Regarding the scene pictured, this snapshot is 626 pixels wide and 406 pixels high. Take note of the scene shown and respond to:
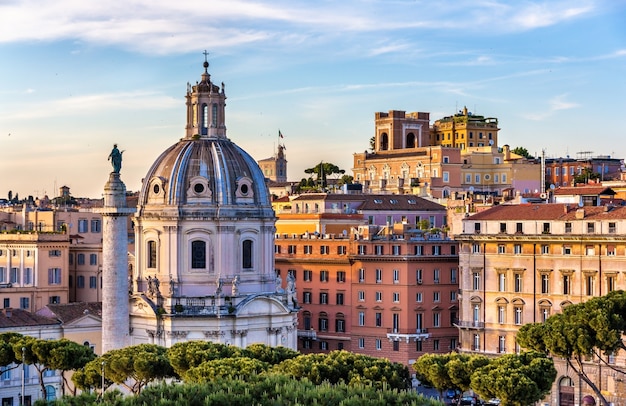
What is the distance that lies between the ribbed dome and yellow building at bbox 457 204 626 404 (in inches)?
523

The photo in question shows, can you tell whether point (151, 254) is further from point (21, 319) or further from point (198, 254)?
point (21, 319)

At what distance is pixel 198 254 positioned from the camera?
276 ft

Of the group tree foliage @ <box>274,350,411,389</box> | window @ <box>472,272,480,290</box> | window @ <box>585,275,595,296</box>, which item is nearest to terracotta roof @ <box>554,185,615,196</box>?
window @ <box>472,272,480,290</box>

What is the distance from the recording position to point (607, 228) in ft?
267

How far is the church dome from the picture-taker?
277ft

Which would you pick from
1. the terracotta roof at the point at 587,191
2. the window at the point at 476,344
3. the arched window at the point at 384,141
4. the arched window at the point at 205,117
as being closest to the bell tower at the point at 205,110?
the arched window at the point at 205,117

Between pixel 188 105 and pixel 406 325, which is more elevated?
pixel 188 105

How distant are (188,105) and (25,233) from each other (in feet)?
45.4

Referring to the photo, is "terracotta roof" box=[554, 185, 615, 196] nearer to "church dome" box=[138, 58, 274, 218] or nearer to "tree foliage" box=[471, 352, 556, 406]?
"church dome" box=[138, 58, 274, 218]

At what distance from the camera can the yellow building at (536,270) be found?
8081cm

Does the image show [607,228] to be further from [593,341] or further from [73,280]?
[73,280]

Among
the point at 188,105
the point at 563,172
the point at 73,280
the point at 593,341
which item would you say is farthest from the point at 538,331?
the point at 563,172

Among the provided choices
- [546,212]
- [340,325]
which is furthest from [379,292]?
[546,212]

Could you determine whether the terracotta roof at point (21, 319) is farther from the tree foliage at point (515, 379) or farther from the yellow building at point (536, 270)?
the tree foliage at point (515, 379)
